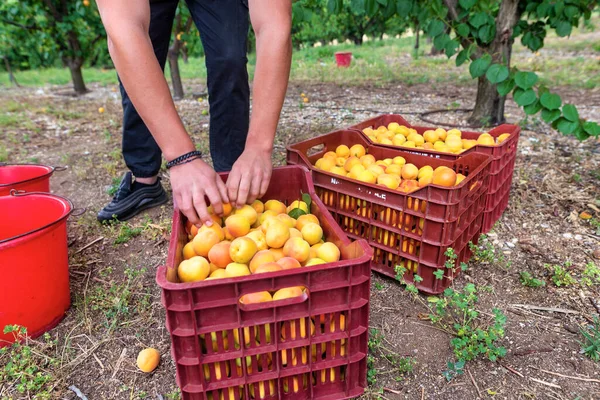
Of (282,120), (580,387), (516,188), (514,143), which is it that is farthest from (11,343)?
(282,120)

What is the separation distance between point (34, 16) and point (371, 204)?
24.6 ft

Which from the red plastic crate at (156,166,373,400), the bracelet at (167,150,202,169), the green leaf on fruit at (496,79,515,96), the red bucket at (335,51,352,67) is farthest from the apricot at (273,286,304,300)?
the red bucket at (335,51,352,67)

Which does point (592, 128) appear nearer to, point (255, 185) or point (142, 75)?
point (255, 185)

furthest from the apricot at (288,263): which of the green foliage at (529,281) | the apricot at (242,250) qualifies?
the green foliage at (529,281)

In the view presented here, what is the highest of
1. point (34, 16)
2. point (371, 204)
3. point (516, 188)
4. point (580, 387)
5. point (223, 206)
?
point (34, 16)

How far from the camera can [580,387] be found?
1.51 meters

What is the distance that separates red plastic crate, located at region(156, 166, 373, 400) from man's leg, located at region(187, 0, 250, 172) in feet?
4.16

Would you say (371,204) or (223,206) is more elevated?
(223,206)

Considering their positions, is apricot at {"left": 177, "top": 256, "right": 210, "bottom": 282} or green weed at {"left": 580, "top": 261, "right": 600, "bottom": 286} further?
green weed at {"left": 580, "top": 261, "right": 600, "bottom": 286}

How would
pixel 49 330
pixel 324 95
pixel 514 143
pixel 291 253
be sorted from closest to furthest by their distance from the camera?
pixel 291 253 → pixel 49 330 → pixel 514 143 → pixel 324 95

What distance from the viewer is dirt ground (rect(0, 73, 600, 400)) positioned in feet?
5.10

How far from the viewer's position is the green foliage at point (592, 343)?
1.63 meters

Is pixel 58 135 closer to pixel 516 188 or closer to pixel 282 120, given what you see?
pixel 282 120

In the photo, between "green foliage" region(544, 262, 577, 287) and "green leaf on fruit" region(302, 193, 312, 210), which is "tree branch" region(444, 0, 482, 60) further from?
"green leaf on fruit" region(302, 193, 312, 210)
